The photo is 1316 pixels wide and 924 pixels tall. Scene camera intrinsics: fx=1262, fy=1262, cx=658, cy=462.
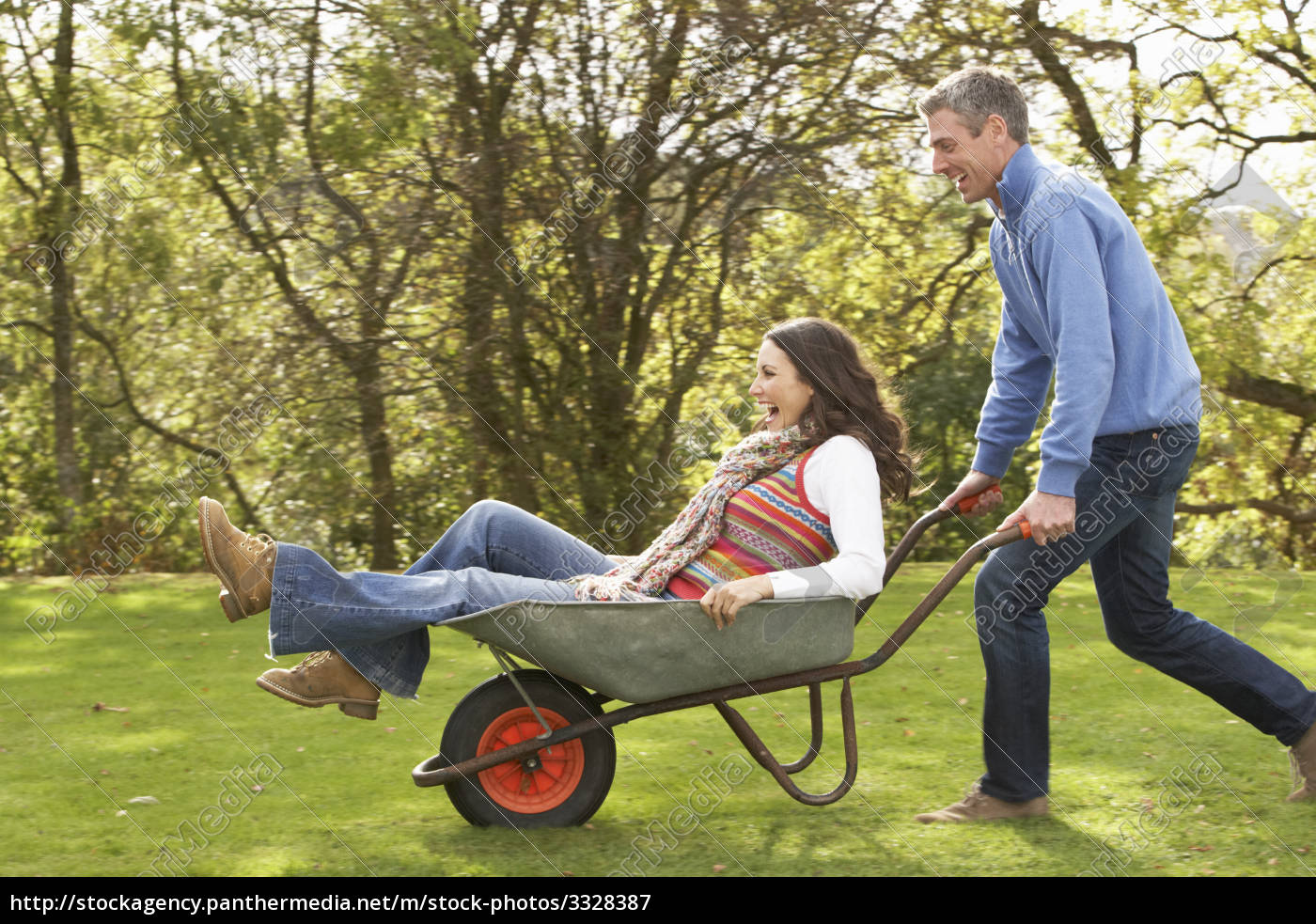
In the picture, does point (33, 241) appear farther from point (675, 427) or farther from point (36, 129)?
point (675, 427)

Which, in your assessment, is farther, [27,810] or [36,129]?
[36,129]

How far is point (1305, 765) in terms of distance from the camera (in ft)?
9.18

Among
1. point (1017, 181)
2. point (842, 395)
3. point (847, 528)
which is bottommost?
point (847, 528)

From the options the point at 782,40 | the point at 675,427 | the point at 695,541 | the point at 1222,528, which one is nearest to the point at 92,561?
the point at 675,427

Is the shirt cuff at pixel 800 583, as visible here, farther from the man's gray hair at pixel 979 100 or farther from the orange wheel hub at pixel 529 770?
the man's gray hair at pixel 979 100

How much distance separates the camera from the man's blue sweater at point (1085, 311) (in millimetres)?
2523

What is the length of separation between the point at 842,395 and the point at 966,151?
574 millimetres

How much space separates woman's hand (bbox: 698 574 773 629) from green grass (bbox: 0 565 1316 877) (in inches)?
20.7

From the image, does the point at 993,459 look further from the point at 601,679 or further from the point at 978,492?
the point at 601,679

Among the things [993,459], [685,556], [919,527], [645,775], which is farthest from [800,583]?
[645,775]

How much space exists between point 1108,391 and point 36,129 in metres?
6.00

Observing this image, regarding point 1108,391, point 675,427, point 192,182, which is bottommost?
point 675,427

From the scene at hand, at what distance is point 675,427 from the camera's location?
249 inches

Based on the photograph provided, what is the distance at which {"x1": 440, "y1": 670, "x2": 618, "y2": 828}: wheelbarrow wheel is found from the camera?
2.70 meters
